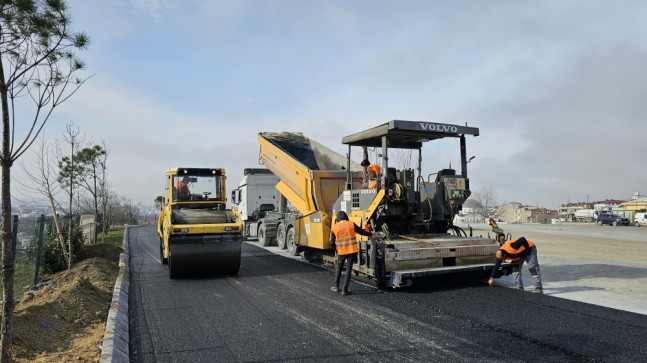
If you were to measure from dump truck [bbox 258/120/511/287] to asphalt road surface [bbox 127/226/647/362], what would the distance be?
19.0 inches

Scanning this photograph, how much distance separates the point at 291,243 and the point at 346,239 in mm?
5625

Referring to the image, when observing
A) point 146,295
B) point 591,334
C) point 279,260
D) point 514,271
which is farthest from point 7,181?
point 279,260

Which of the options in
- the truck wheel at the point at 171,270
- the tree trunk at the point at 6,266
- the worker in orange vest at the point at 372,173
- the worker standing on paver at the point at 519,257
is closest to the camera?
the tree trunk at the point at 6,266

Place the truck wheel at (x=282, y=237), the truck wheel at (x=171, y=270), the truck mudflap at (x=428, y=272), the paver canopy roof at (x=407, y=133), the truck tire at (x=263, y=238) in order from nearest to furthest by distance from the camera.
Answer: the truck mudflap at (x=428, y=272)
the paver canopy roof at (x=407, y=133)
the truck wheel at (x=171, y=270)
the truck wheel at (x=282, y=237)
the truck tire at (x=263, y=238)

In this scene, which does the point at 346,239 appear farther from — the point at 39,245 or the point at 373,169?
the point at 39,245

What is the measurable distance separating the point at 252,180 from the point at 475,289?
12.7 meters

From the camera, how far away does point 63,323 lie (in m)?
5.69

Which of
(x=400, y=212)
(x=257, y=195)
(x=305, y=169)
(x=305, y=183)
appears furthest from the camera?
(x=257, y=195)

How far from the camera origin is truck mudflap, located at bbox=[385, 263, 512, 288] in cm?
746

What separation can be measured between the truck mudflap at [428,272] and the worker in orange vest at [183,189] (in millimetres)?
5280

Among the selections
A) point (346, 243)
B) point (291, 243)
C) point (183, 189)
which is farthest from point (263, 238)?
point (346, 243)

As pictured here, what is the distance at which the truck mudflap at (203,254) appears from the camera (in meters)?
A: 8.97

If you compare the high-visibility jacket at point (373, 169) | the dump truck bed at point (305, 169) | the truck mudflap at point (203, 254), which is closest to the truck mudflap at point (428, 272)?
the high-visibility jacket at point (373, 169)

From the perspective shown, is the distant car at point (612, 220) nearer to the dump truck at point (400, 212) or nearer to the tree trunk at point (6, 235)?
the dump truck at point (400, 212)
